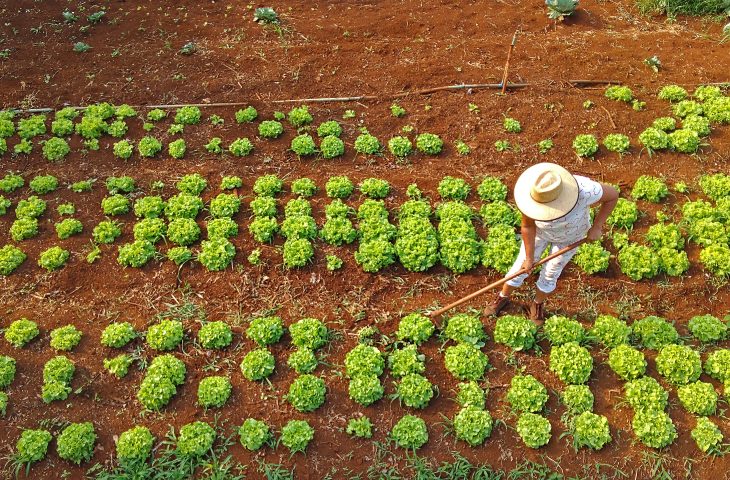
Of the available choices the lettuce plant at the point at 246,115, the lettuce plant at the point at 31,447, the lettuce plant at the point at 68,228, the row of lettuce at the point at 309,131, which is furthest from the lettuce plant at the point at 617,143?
the lettuce plant at the point at 31,447

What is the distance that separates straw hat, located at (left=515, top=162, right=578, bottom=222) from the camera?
5.42m

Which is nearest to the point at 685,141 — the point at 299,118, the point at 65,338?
the point at 299,118

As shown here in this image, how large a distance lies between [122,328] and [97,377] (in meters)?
0.64

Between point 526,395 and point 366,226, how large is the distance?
3179 mm

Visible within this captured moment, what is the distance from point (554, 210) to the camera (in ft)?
18.1

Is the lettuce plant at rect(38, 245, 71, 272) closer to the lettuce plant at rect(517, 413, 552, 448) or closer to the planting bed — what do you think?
the planting bed

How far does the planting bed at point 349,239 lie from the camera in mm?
6379

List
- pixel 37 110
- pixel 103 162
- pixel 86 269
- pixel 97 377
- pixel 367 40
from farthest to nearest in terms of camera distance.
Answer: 1. pixel 367 40
2. pixel 37 110
3. pixel 103 162
4. pixel 86 269
5. pixel 97 377

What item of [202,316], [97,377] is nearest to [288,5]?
[202,316]

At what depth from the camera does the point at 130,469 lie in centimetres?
600

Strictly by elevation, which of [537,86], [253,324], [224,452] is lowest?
[224,452]

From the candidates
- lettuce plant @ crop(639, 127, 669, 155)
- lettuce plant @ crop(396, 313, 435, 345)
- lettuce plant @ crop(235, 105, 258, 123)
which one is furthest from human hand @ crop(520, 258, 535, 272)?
lettuce plant @ crop(235, 105, 258, 123)

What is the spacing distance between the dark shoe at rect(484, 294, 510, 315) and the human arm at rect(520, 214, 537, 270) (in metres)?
0.99

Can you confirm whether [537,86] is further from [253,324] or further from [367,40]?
[253,324]
